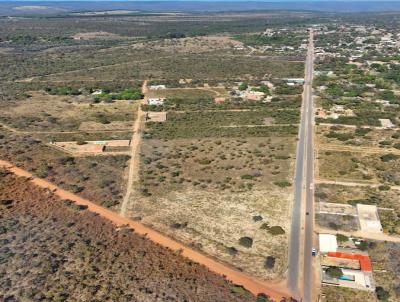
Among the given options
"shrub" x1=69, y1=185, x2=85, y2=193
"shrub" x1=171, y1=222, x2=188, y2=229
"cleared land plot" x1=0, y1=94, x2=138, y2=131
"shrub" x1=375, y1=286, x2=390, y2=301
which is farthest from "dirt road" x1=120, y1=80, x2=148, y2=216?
"shrub" x1=375, y1=286, x2=390, y2=301

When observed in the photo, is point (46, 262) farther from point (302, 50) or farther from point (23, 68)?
point (302, 50)

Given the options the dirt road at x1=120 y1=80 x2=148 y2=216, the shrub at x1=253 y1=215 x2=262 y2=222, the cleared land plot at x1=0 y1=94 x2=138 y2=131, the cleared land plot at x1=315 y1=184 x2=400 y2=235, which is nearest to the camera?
the shrub at x1=253 y1=215 x2=262 y2=222

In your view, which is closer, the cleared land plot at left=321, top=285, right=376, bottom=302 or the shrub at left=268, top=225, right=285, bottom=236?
the cleared land plot at left=321, top=285, right=376, bottom=302

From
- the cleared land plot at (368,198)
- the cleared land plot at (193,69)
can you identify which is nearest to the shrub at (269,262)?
the cleared land plot at (368,198)

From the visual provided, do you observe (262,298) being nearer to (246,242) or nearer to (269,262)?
(269,262)

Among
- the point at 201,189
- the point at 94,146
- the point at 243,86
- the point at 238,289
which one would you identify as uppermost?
the point at 238,289

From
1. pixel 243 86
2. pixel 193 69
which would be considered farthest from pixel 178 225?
pixel 193 69

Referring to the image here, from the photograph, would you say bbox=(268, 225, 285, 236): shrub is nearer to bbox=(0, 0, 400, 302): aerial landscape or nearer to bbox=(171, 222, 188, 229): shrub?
bbox=(0, 0, 400, 302): aerial landscape
